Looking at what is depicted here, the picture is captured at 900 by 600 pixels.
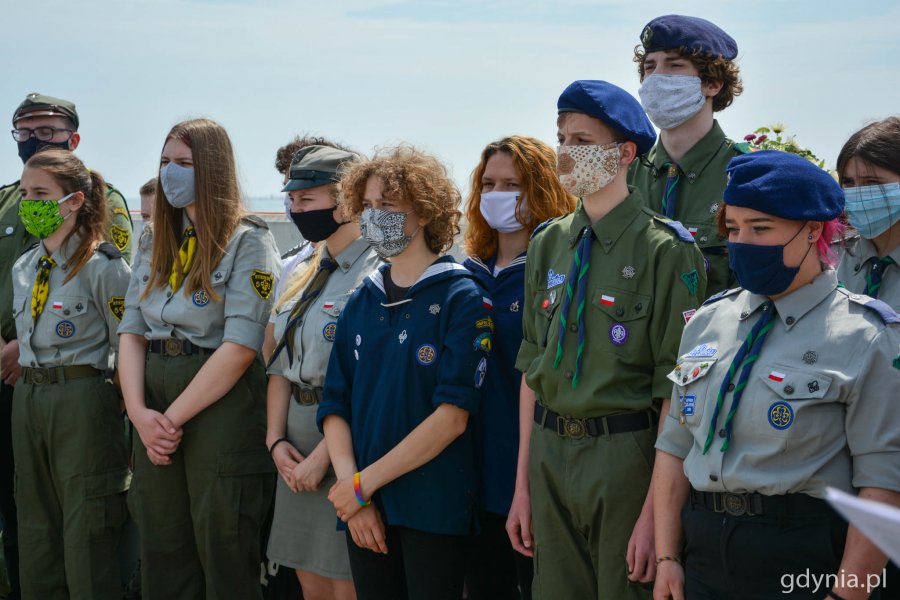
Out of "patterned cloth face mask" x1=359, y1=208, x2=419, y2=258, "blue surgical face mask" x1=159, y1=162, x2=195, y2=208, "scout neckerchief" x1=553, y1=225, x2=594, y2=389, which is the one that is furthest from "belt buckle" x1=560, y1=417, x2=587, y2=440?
"blue surgical face mask" x1=159, y1=162, x2=195, y2=208

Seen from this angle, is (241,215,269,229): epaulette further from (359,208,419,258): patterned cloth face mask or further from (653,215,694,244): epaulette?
(653,215,694,244): epaulette

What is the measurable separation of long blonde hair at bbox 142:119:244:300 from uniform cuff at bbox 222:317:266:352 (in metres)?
0.18

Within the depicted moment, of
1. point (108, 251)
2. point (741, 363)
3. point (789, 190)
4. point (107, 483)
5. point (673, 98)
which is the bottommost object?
point (107, 483)

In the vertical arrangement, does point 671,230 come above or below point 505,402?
above

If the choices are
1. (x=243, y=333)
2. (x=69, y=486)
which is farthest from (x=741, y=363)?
(x=69, y=486)

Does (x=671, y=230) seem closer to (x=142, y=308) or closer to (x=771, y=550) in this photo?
(x=771, y=550)

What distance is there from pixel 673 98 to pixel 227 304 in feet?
7.66

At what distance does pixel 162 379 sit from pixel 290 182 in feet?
3.88

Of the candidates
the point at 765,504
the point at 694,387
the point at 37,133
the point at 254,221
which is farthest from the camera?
the point at 37,133

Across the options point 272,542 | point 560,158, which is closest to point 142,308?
point 272,542

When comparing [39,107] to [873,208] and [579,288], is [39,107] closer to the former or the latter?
[579,288]

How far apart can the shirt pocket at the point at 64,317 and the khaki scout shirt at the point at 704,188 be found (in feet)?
10.1

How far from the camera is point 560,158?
3602 mm

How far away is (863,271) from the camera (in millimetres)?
3652
